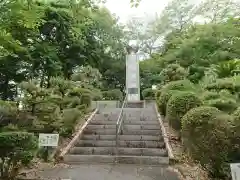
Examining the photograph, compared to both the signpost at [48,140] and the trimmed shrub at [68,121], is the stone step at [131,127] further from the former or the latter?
the signpost at [48,140]

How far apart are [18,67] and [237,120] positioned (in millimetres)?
13907

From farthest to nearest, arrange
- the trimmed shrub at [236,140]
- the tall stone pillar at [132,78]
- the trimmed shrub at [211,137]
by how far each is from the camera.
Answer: the tall stone pillar at [132,78] < the trimmed shrub at [211,137] < the trimmed shrub at [236,140]

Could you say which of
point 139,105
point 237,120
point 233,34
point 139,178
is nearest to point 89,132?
point 139,178

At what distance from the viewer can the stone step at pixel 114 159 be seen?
294 inches

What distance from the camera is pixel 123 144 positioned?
867cm

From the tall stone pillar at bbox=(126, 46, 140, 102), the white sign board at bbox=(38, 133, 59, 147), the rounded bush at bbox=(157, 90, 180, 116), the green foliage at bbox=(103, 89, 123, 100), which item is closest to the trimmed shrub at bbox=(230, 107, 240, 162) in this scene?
the white sign board at bbox=(38, 133, 59, 147)

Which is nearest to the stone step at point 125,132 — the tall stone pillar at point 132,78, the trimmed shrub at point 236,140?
the trimmed shrub at point 236,140

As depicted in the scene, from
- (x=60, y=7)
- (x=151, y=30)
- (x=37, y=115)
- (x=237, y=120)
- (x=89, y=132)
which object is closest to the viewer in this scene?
(x=237, y=120)

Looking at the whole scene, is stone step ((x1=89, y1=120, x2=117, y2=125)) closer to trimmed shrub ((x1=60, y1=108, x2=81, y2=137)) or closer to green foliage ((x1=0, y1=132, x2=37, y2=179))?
trimmed shrub ((x1=60, y1=108, x2=81, y2=137))

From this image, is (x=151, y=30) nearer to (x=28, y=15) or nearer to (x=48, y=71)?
(x=48, y=71)

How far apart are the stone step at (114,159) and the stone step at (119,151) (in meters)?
0.45

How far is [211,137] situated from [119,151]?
3.58m

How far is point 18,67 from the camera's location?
1656 centimetres

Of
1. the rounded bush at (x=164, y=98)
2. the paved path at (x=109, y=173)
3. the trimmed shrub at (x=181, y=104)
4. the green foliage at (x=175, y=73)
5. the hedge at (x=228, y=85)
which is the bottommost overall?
the paved path at (x=109, y=173)
